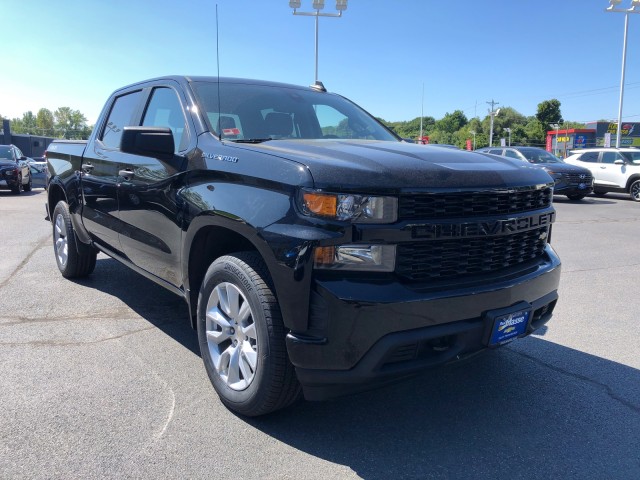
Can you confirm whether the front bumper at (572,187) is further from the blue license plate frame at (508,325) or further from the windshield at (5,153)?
the windshield at (5,153)

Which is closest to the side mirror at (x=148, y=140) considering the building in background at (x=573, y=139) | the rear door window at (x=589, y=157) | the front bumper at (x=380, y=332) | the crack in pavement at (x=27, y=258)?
the front bumper at (x=380, y=332)

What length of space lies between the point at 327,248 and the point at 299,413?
3.72 ft

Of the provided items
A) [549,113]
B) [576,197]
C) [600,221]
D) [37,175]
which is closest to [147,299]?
[600,221]

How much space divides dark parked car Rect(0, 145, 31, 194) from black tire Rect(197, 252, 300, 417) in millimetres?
16617

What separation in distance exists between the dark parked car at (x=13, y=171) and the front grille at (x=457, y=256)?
58.0ft

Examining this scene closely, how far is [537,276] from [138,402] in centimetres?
234

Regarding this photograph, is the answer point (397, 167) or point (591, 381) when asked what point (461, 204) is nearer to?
point (397, 167)

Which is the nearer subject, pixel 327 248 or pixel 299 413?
pixel 327 248

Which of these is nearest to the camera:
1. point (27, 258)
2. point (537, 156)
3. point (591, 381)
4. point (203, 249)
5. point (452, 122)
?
point (203, 249)

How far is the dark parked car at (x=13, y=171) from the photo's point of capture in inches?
667

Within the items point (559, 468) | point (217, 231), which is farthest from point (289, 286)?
point (559, 468)

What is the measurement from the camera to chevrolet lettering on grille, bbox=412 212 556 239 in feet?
8.28

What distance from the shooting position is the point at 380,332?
2398 millimetres

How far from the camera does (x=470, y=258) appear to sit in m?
2.71
